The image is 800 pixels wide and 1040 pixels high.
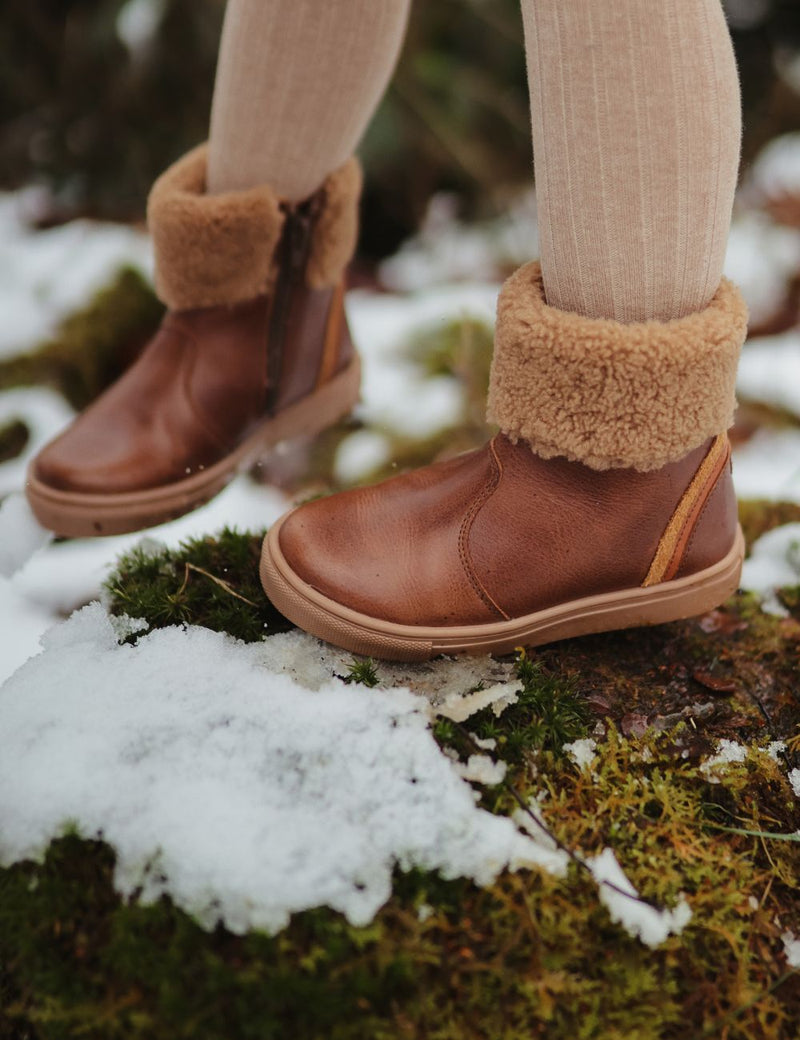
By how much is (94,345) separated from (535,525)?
1.74 m

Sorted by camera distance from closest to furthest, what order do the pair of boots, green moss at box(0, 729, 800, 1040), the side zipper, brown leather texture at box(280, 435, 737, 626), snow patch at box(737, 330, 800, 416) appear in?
green moss at box(0, 729, 800, 1040), the pair of boots, brown leather texture at box(280, 435, 737, 626), the side zipper, snow patch at box(737, 330, 800, 416)

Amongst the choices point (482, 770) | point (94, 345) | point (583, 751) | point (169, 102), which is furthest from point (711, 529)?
point (169, 102)

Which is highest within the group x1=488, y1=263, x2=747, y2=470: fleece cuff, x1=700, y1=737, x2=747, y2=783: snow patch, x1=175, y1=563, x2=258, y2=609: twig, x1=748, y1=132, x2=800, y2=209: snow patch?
x1=488, y1=263, x2=747, y2=470: fleece cuff

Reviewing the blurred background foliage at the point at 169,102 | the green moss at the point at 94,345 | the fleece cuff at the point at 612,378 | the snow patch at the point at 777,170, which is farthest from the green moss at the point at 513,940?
the snow patch at the point at 777,170

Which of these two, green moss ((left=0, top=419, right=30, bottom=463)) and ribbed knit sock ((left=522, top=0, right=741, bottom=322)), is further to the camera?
green moss ((left=0, top=419, right=30, bottom=463))

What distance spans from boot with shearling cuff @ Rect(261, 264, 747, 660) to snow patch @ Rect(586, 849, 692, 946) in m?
0.38

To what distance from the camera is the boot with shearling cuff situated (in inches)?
44.8

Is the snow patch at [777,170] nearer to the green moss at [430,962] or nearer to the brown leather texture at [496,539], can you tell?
the brown leather texture at [496,539]

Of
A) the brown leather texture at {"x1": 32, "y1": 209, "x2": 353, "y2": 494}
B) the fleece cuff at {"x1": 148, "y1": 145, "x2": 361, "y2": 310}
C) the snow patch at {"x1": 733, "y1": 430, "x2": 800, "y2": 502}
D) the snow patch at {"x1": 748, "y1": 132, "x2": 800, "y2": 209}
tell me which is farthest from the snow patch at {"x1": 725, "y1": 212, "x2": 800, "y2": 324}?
the brown leather texture at {"x1": 32, "y1": 209, "x2": 353, "y2": 494}

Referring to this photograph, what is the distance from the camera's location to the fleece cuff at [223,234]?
163 centimetres

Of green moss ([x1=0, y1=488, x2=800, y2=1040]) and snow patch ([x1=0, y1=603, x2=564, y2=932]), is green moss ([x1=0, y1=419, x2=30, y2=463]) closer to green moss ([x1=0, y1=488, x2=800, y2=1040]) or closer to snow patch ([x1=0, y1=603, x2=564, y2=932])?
snow patch ([x1=0, y1=603, x2=564, y2=932])

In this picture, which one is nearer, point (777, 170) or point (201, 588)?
point (201, 588)

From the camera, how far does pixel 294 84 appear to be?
5.13ft

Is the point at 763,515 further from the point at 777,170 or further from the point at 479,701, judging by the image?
the point at 777,170
